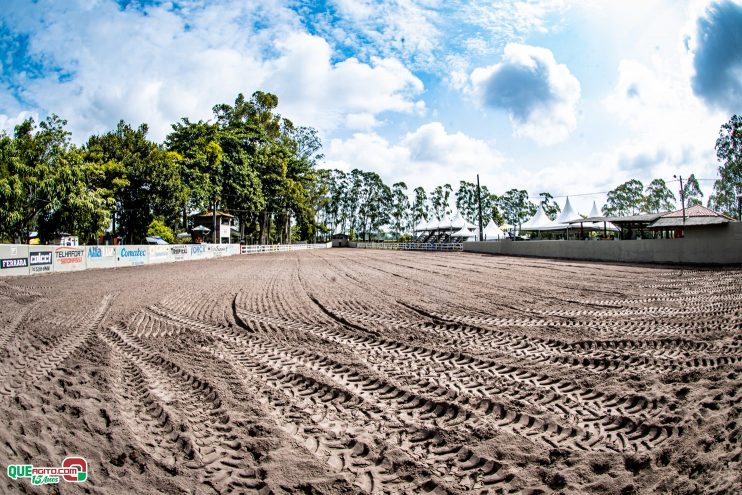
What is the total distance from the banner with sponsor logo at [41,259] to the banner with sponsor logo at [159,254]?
6995 millimetres

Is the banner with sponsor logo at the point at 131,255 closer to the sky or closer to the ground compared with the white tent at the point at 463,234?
closer to the ground

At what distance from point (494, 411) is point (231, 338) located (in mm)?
4250

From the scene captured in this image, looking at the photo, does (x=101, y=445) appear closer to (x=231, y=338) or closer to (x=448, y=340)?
(x=231, y=338)

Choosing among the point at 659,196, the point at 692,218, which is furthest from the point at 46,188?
the point at 659,196

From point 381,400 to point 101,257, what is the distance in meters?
22.6

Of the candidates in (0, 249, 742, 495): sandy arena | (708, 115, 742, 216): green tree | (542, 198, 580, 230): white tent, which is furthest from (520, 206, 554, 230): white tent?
(0, 249, 742, 495): sandy arena

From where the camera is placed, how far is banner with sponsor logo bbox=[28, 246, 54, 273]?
1702cm

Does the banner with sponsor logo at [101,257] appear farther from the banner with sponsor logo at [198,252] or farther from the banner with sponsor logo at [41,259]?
the banner with sponsor logo at [198,252]

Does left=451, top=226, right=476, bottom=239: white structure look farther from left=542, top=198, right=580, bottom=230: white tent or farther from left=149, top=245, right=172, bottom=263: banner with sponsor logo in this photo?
left=149, top=245, right=172, bottom=263: banner with sponsor logo

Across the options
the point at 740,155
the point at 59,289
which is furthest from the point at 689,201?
the point at 59,289

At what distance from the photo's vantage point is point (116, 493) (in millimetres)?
2484

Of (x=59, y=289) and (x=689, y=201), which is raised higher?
(x=689, y=201)
